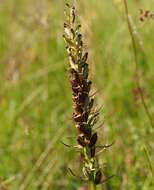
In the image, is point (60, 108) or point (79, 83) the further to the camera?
point (60, 108)

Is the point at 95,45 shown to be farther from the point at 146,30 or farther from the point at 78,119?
the point at 78,119

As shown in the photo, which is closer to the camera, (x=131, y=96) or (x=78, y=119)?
(x=78, y=119)

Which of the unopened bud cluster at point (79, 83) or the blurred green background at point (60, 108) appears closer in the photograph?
the unopened bud cluster at point (79, 83)

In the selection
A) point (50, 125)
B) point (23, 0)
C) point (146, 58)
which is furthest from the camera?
point (23, 0)

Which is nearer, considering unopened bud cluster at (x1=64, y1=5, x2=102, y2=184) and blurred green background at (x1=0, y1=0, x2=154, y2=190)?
unopened bud cluster at (x1=64, y1=5, x2=102, y2=184)

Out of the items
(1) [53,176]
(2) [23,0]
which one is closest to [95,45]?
(1) [53,176]

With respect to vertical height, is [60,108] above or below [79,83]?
above

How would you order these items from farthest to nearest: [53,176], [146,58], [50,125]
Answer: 1. [146,58]
2. [50,125]
3. [53,176]

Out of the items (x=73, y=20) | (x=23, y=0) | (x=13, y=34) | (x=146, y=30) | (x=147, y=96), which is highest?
(x=23, y=0)
